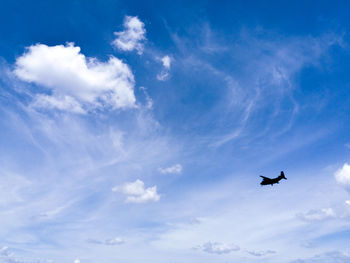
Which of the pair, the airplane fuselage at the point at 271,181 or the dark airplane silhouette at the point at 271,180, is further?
the airplane fuselage at the point at 271,181

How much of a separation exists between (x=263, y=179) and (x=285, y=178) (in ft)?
12.7

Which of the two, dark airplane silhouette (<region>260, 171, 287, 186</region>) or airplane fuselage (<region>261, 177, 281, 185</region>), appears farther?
airplane fuselage (<region>261, 177, 281, 185</region>)

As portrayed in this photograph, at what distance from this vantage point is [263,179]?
193 ft

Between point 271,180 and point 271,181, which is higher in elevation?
point 271,180

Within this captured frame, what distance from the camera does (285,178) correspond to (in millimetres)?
56969
